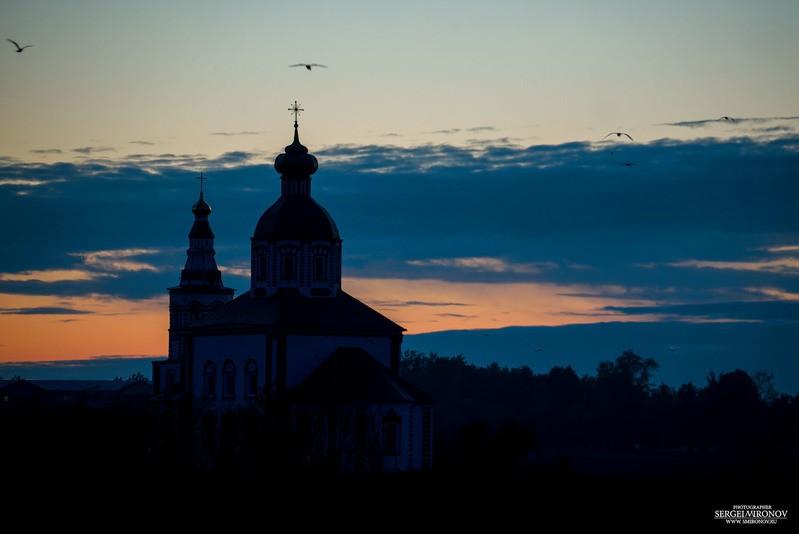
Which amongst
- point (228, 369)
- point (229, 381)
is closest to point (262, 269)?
point (228, 369)

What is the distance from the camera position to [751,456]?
108438 millimetres

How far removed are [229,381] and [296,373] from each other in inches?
152

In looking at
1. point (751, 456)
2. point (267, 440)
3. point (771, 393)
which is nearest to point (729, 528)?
point (267, 440)

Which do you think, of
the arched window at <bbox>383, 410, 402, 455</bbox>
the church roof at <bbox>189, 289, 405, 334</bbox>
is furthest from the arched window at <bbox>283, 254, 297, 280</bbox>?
the arched window at <bbox>383, 410, 402, 455</bbox>

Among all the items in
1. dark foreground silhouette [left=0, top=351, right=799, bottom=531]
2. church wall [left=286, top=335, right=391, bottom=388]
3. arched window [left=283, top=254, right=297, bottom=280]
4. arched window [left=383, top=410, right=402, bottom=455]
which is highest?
arched window [left=283, top=254, right=297, bottom=280]

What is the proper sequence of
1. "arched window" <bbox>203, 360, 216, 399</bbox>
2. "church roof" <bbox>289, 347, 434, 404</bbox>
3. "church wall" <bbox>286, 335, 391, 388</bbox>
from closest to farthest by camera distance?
"church roof" <bbox>289, 347, 434, 404</bbox> < "church wall" <bbox>286, 335, 391, 388</bbox> < "arched window" <bbox>203, 360, 216, 399</bbox>

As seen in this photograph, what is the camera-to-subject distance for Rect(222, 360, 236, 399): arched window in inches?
2800

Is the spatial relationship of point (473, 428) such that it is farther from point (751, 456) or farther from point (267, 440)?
Answer: point (751, 456)

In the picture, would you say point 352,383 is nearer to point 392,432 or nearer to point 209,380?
point 392,432

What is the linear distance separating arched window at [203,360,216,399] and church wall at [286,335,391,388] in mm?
4837

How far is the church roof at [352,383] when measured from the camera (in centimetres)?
6688

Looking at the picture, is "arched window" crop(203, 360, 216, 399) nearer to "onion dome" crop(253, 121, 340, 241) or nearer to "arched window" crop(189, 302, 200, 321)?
"onion dome" crop(253, 121, 340, 241)

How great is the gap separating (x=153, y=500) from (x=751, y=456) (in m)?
60.2

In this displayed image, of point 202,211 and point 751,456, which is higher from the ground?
point 202,211
